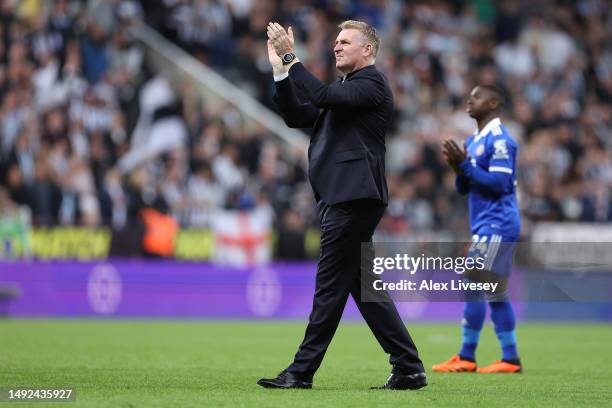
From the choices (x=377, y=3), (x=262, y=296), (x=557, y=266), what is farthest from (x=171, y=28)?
(x=557, y=266)

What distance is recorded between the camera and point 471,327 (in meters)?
10.8

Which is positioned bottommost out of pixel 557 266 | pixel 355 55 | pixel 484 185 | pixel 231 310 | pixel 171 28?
pixel 231 310

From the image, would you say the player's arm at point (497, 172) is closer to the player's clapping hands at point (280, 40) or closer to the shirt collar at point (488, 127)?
the shirt collar at point (488, 127)

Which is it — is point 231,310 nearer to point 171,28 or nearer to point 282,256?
point 282,256

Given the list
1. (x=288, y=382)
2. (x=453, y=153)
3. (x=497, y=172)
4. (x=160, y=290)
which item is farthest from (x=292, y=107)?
(x=160, y=290)

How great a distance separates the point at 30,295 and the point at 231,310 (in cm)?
322

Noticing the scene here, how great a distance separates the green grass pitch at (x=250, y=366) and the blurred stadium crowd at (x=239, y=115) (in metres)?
3.00

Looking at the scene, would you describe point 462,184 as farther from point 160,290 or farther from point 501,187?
point 160,290

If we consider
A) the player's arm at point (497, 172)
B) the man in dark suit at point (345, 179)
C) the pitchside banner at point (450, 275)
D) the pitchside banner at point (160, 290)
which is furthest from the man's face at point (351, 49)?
the pitchside banner at point (160, 290)

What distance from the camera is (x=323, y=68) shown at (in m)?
23.1

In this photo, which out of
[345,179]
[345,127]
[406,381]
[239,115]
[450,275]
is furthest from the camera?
[239,115]

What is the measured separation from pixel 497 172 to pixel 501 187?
5.3 inches

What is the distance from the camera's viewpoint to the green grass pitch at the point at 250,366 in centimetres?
779

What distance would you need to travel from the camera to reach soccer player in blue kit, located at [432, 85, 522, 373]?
10.4m
